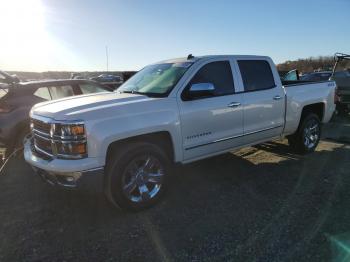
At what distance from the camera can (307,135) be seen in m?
6.85

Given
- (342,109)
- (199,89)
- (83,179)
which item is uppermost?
(199,89)

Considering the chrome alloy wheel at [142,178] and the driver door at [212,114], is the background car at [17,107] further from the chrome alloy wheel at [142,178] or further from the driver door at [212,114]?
the driver door at [212,114]

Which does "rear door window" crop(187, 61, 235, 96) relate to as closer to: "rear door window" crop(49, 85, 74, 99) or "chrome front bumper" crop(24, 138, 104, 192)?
"chrome front bumper" crop(24, 138, 104, 192)

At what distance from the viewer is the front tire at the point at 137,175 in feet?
13.2

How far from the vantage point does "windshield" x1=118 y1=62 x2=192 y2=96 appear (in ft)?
15.6

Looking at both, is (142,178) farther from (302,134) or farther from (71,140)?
(302,134)

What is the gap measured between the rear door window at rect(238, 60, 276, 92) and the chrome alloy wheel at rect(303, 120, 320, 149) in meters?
1.42

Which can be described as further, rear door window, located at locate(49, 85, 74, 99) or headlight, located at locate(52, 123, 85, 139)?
rear door window, located at locate(49, 85, 74, 99)

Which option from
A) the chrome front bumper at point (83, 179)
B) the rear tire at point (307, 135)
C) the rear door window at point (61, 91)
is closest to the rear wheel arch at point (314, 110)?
the rear tire at point (307, 135)

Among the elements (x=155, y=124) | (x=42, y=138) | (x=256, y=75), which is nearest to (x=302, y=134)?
(x=256, y=75)

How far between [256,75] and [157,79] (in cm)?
174

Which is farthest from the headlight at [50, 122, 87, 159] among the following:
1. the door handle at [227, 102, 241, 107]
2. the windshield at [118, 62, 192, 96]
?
the door handle at [227, 102, 241, 107]

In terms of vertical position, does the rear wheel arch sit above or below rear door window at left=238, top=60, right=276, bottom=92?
below

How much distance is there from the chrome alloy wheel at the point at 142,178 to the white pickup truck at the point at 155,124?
12 mm
